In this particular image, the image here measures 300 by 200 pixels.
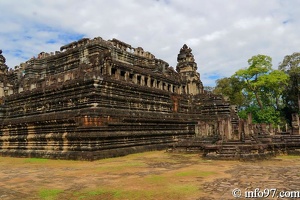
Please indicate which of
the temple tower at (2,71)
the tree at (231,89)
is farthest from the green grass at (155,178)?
the tree at (231,89)

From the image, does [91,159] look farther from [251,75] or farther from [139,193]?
[251,75]

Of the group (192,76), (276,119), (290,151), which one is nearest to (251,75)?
(276,119)

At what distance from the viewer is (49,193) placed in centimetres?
750

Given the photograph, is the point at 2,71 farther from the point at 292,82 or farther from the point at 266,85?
the point at 292,82

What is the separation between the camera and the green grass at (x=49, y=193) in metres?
7.08

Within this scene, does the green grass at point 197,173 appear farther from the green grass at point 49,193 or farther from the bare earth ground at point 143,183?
the green grass at point 49,193

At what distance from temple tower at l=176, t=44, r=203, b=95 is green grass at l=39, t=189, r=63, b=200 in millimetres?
28860

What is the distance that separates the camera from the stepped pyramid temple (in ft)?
53.9

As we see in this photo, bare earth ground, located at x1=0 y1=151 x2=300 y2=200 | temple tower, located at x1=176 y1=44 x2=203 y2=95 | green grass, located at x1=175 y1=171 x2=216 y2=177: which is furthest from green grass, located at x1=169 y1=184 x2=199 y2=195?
temple tower, located at x1=176 y1=44 x2=203 y2=95

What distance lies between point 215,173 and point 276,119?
1554 inches

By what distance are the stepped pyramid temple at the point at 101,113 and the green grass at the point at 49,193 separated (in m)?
7.43

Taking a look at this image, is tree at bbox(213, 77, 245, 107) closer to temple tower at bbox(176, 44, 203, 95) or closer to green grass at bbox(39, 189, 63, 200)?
temple tower at bbox(176, 44, 203, 95)

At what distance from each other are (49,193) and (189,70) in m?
31.2

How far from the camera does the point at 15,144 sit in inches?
814
